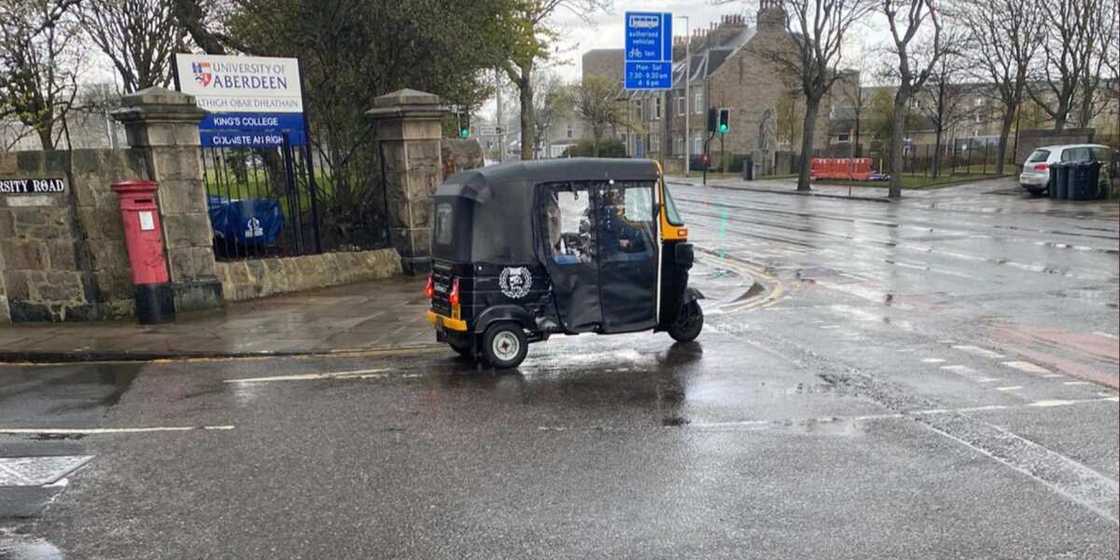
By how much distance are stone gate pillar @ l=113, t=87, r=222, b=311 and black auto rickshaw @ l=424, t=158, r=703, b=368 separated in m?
4.53

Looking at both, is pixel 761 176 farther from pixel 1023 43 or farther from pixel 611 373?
pixel 611 373

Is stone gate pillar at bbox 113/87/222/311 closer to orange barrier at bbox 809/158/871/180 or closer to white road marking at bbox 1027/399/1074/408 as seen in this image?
white road marking at bbox 1027/399/1074/408

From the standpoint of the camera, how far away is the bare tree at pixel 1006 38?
35.8m

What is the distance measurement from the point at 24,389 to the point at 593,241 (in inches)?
219

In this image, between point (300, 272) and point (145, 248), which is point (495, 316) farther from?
point (300, 272)

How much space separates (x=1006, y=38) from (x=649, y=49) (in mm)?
26224

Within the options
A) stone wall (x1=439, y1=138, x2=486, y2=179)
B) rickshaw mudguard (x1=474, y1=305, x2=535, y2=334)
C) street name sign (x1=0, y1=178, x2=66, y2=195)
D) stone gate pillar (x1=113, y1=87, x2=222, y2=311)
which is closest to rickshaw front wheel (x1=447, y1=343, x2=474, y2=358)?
rickshaw mudguard (x1=474, y1=305, x2=535, y2=334)

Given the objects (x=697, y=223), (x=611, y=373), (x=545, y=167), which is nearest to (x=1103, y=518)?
(x=611, y=373)

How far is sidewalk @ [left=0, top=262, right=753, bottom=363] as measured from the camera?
8211 millimetres

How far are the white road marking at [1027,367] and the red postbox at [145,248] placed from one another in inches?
381

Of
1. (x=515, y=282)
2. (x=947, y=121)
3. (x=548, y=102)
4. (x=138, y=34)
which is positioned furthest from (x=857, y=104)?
(x=515, y=282)

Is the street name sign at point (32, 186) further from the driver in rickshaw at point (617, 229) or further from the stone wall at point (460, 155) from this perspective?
the driver in rickshaw at point (617, 229)

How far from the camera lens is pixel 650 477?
468 centimetres

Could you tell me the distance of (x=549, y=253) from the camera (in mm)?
7238
